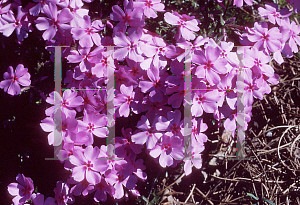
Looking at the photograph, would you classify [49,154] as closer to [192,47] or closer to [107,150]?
[107,150]

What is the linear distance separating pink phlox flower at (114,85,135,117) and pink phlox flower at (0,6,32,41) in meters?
0.84

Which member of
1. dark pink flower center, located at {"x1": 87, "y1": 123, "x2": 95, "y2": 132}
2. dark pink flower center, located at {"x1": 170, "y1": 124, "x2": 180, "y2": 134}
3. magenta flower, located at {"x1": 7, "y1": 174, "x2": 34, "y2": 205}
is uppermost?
dark pink flower center, located at {"x1": 170, "y1": 124, "x2": 180, "y2": 134}

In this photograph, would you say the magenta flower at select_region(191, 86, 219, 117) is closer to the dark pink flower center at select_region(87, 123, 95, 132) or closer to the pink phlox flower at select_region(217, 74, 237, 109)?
the pink phlox flower at select_region(217, 74, 237, 109)

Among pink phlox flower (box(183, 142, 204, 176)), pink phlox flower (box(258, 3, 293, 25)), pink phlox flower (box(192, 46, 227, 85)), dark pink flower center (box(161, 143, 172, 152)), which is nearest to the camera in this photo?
pink phlox flower (box(192, 46, 227, 85))

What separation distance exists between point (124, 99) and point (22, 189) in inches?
41.7

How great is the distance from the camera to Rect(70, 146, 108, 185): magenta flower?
1.68 meters

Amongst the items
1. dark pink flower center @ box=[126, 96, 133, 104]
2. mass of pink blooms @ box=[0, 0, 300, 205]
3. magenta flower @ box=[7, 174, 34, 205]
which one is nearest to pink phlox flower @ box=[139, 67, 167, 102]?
mass of pink blooms @ box=[0, 0, 300, 205]

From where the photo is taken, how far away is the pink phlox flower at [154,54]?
171cm

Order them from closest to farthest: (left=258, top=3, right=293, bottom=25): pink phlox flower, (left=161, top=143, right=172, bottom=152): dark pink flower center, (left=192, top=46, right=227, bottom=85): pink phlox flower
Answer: (left=192, top=46, right=227, bottom=85): pink phlox flower → (left=161, top=143, right=172, bottom=152): dark pink flower center → (left=258, top=3, right=293, bottom=25): pink phlox flower

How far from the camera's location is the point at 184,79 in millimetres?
1670

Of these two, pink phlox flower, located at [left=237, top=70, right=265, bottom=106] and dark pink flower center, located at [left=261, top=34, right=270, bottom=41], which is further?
dark pink flower center, located at [left=261, top=34, right=270, bottom=41]

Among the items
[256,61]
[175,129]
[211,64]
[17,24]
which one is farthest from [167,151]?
[17,24]

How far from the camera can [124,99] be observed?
172cm

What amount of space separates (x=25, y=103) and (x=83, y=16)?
3.27 ft
